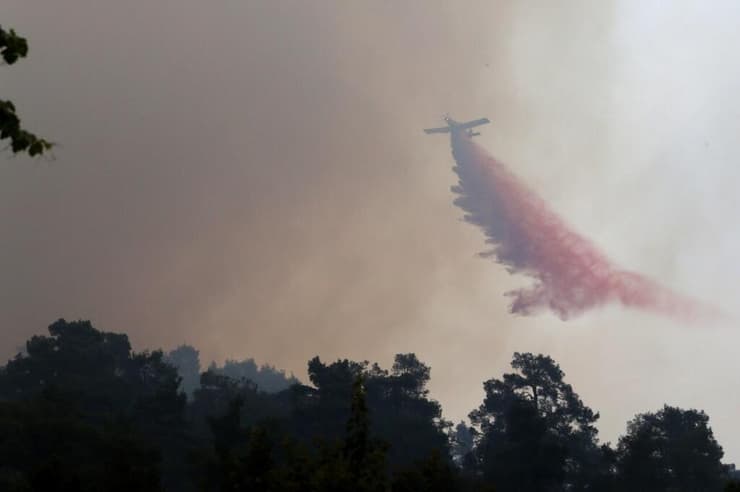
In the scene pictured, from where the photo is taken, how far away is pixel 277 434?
87000 mm

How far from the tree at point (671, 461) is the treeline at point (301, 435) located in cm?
16

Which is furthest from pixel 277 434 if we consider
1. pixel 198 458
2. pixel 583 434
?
pixel 583 434

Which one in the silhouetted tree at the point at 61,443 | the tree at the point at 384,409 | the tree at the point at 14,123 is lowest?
the tree at the point at 14,123

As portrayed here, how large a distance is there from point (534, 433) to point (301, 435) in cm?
2775

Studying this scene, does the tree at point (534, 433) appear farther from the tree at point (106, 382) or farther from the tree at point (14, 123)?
the tree at point (14, 123)

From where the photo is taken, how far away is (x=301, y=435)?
103 metres

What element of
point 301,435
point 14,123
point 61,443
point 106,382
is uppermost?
point 106,382

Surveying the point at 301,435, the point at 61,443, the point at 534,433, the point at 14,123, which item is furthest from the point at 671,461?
the point at 14,123

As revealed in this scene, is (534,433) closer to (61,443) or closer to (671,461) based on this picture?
(671,461)

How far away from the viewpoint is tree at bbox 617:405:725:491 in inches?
3521

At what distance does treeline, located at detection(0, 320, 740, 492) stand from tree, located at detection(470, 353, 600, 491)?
0.21m

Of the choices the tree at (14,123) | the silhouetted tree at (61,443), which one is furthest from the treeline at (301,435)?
the tree at (14,123)

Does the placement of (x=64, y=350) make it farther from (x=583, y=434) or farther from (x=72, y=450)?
(x=583, y=434)

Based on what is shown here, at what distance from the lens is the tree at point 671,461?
89438mm
